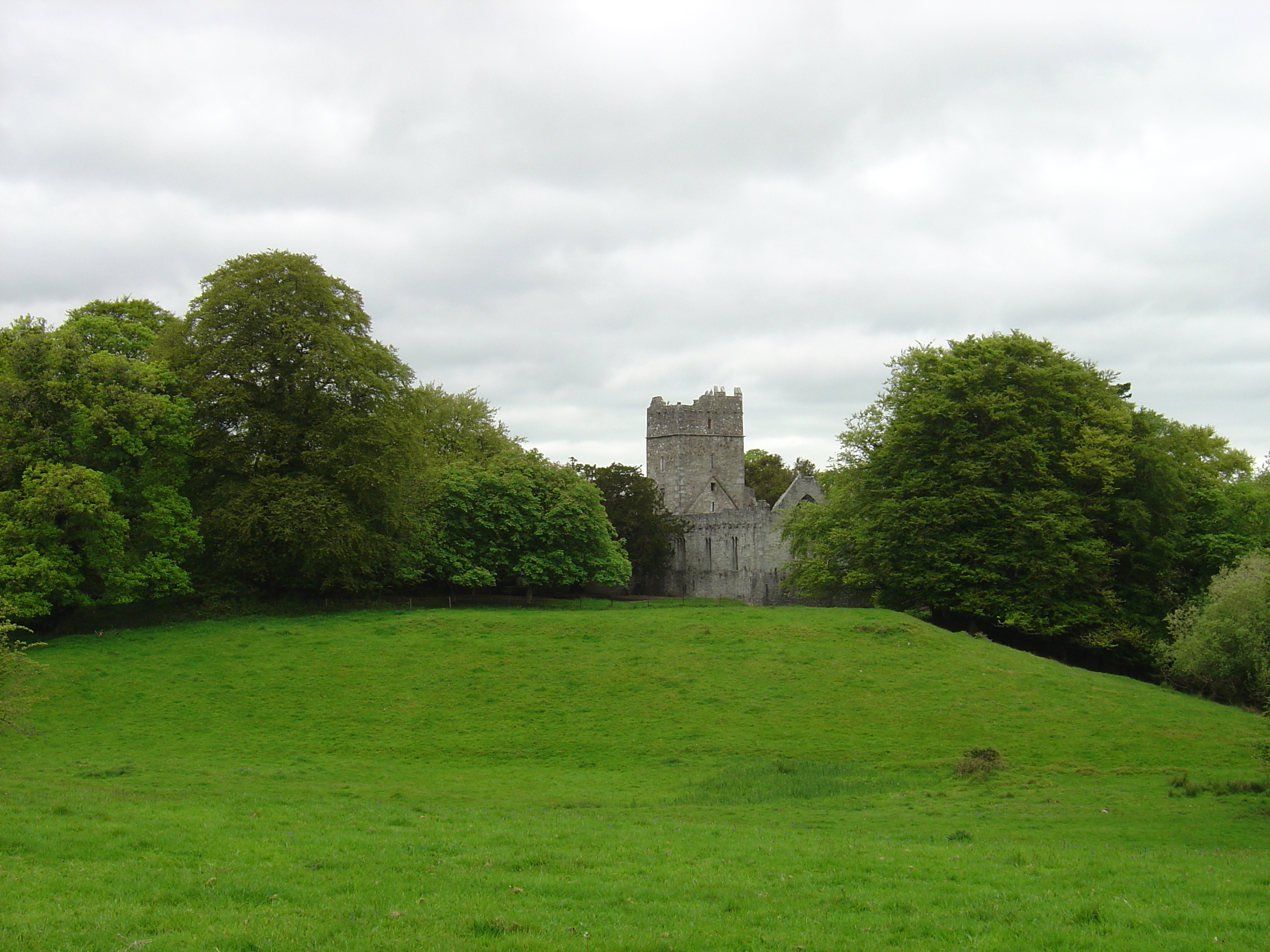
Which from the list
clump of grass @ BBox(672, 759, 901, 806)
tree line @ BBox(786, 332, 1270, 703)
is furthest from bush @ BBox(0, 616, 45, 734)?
tree line @ BBox(786, 332, 1270, 703)

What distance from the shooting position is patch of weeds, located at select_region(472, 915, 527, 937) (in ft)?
30.1

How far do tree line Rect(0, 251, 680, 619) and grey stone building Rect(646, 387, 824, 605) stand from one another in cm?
1577

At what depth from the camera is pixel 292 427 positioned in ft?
129

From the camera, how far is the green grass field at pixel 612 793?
962 centimetres

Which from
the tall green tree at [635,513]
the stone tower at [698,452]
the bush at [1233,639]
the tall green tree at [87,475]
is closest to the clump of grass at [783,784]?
the bush at [1233,639]

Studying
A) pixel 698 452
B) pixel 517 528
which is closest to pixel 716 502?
pixel 698 452

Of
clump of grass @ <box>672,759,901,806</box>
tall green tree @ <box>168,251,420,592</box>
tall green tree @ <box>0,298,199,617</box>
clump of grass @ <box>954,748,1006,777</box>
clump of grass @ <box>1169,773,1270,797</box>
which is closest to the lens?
clump of grass @ <box>1169,773,1270,797</box>

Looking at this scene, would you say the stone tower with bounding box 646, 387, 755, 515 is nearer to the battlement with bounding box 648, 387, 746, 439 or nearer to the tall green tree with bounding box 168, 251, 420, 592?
the battlement with bounding box 648, 387, 746, 439

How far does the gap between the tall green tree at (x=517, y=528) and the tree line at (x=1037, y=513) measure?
1013cm

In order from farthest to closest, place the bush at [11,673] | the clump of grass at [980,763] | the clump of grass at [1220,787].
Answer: the clump of grass at [980,763], the clump of grass at [1220,787], the bush at [11,673]

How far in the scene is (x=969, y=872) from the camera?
467 inches

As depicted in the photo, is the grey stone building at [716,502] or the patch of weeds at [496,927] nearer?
the patch of weeds at [496,927]

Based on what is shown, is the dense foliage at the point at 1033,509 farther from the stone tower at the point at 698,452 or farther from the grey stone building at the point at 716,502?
the stone tower at the point at 698,452

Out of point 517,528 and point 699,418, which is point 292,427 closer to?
point 517,528
